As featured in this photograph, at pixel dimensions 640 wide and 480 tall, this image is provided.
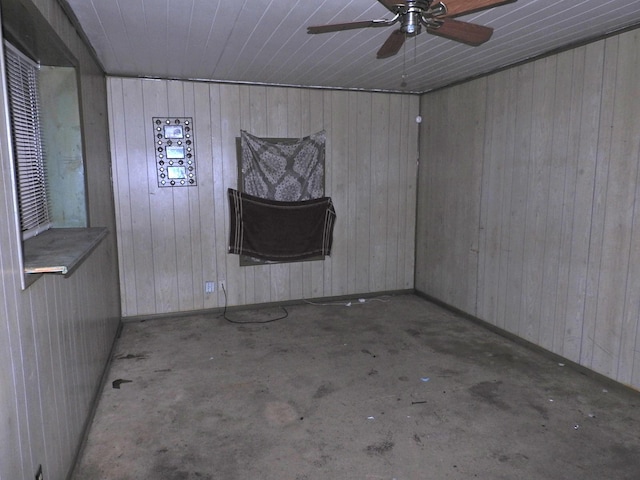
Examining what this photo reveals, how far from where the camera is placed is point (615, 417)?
2.54 m

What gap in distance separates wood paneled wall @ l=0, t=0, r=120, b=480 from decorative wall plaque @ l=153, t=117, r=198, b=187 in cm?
72

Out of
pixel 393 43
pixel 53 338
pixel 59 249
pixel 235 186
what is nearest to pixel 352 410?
pixel 53 338

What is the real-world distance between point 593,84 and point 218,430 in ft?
10.4

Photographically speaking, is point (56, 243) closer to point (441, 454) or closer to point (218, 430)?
point (218, 430)

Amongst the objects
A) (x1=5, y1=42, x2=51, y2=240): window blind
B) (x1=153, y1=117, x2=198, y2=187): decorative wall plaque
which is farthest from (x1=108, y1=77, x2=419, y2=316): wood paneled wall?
(x1=5, y1=42, x2=51, y2=240): window blind

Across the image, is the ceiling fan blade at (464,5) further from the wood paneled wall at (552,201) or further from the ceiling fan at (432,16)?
the wood paneled wall at (552,201)

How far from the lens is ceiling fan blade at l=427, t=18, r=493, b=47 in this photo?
6.59 feet

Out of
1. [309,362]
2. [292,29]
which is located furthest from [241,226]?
[292,29]

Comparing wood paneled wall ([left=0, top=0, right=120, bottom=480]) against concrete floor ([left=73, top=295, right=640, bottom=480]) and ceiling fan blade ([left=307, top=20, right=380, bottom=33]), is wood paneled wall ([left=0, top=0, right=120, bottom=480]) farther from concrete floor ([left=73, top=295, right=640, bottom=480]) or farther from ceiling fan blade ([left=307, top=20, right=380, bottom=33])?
ceiling fan blade ([left=307, top=20, right=380, bottom=33])

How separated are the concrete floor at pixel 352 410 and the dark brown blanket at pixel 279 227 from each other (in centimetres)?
94

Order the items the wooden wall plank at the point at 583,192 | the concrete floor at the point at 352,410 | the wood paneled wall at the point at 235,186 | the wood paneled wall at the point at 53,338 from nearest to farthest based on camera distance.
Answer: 1. the wood paneled wall at the point at 53,338
2. the concrete floor at the point at 352,410
3. the wooden wall plank at the point at 583,192
4. the wood paneled wall at the point at 235,186

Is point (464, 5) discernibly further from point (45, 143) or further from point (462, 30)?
point (45, 143)

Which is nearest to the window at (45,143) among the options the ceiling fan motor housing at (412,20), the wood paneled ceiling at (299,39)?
the wood paneled ceiling at (299,39)

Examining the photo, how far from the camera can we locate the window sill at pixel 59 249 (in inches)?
59.4
